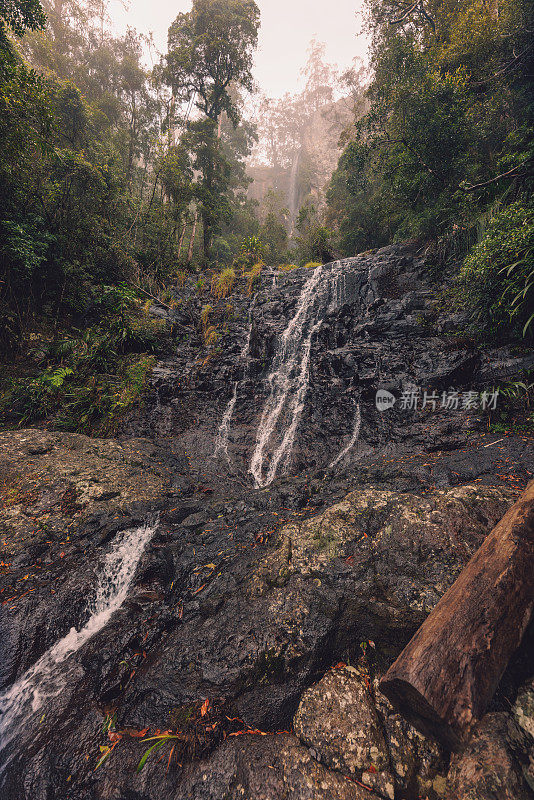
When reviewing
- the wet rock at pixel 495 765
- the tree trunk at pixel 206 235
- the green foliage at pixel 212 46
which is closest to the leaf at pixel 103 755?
the wet rock at pixel 495 765

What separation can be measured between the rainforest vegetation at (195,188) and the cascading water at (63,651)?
Answer: 4.04 meters

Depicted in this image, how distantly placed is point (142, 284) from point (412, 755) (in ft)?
40.6

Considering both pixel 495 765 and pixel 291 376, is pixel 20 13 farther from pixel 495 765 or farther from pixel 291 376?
pixel 495 765

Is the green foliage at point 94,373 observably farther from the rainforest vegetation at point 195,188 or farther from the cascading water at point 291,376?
the cascading water at point 291,376

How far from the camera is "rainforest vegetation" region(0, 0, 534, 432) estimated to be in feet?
20.4

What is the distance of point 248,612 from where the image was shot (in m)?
2.65

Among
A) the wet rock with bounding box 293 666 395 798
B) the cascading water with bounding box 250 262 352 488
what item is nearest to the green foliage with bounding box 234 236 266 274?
the cascading water with bounding box 250 262 352 488

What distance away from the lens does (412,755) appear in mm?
1692

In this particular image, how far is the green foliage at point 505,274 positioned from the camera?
4988mm

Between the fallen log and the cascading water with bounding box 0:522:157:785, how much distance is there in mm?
2854

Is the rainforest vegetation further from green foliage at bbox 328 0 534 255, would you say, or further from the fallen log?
the fallen log

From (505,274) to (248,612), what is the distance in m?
7.18
